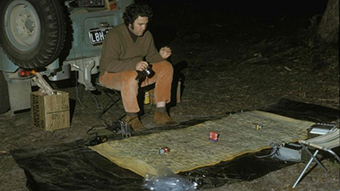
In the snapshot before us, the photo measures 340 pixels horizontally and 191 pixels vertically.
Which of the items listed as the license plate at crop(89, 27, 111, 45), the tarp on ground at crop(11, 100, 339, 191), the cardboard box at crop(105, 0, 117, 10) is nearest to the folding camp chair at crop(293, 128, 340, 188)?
the tarp on ground at crop(11, 100, 339, 191)

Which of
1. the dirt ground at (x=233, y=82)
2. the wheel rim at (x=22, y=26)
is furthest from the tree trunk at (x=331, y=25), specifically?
the wheel rim at (x=22, y=26)

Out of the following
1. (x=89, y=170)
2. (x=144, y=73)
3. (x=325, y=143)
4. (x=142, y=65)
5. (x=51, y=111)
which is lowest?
(x=89, y=170)

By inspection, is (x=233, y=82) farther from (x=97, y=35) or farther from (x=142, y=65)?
(x=142, y=65)

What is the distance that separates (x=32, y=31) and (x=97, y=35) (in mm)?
890

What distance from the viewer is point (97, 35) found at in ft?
21.0

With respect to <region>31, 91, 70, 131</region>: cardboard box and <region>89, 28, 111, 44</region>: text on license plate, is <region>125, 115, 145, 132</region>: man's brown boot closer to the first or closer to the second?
<region>31, 91, 70, 131</region>: cardboard box

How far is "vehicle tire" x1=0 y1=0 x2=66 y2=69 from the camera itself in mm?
5523

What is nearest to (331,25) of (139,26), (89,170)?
(139,26)

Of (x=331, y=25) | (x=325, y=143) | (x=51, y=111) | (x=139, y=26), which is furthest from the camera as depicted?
(x=331, y=25)

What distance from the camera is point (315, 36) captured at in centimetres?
1028

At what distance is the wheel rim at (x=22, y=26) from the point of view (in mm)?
5738

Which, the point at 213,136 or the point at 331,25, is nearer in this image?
the point at 213,136

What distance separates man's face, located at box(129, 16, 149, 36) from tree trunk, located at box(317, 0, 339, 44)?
5.27m

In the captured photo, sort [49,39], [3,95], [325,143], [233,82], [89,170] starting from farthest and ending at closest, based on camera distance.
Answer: [233,82], [3,95], [49,39], [89,170], [325,143]
